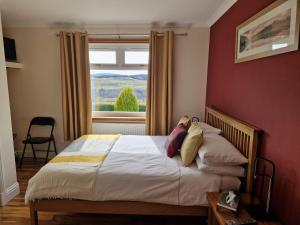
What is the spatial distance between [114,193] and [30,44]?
3.02 m

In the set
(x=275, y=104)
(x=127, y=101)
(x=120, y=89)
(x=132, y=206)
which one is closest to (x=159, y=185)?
(x=132, y=206)

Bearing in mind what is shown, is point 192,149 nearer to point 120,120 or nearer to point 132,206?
point 132,206

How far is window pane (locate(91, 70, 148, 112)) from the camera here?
11.8 ft

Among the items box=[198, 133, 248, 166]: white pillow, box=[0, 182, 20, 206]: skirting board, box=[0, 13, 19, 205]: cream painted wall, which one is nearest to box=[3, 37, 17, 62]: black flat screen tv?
box=[0, 13, 19, 205]: cream painted wall

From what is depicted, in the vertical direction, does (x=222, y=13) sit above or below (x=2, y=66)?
above

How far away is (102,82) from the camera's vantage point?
365cm

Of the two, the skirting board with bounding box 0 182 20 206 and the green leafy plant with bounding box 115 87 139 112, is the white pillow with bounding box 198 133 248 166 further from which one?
the skirting board with bounding box 0 182 20 206

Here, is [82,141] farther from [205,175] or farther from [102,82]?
[205,175]

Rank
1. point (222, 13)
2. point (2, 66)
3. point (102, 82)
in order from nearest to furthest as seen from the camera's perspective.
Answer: point (2, 66) < point (222, 13) < point (102, 82)

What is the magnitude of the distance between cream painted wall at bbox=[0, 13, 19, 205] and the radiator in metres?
1.40

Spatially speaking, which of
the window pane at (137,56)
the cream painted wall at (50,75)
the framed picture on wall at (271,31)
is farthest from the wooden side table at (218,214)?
the window pane at (137,56)

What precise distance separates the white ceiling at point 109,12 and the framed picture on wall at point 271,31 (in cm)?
66

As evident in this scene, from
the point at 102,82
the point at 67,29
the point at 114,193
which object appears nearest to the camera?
the point at 114,193

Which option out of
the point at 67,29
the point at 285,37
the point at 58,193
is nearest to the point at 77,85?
the point at 67,29
